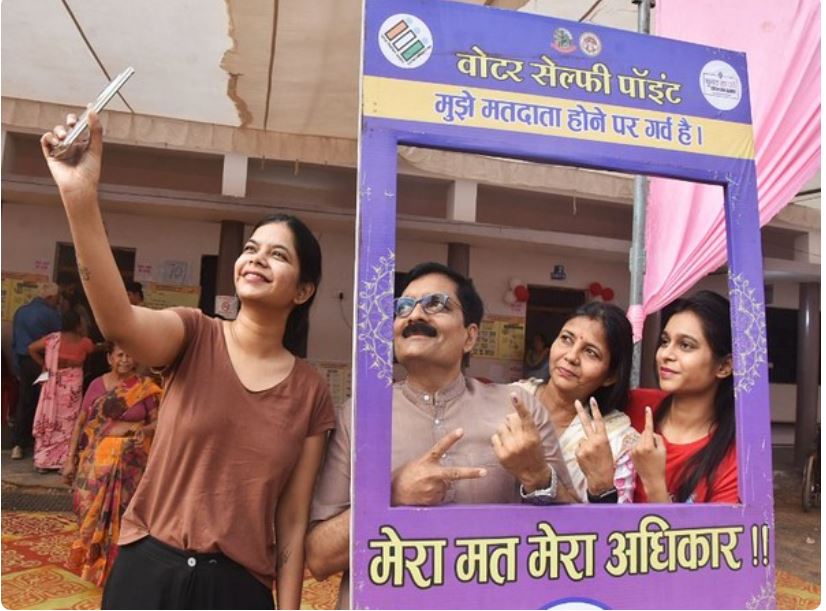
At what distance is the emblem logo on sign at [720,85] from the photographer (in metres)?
1.51

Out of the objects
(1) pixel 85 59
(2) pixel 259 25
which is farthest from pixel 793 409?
(1) pixel 85 59

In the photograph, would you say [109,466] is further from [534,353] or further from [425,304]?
[534,353]

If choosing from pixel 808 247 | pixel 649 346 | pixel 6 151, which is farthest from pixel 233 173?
pixel 808 247

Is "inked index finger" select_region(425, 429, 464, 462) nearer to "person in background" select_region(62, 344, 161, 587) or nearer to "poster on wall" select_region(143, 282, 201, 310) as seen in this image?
"person in background" select_region(62, 344, 161, 587)

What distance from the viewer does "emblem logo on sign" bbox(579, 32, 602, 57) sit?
4.71 ft

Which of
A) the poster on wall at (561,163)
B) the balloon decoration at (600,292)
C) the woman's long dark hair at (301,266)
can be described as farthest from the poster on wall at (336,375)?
the poster on wall at (561,163)

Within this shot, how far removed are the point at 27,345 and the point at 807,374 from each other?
9014mm

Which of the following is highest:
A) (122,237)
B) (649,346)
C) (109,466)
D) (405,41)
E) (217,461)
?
(122,237)

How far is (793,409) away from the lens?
9633 mm

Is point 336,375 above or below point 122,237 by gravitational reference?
below

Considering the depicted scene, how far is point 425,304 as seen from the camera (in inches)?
59.6

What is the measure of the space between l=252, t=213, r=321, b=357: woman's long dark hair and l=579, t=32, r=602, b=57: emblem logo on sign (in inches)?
28.9

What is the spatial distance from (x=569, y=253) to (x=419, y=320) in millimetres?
6455

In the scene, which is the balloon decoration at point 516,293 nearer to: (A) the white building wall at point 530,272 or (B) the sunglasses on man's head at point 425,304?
(A) the white building wall at point 530,272
